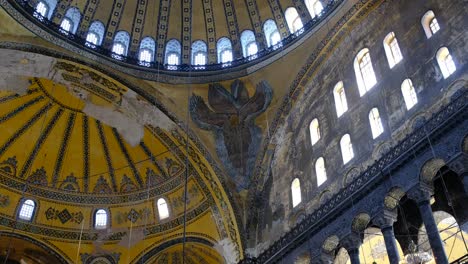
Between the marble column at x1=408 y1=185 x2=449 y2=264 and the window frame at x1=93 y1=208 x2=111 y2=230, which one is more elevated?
the window frame at x1=93 y1=208 x2=111 y2=230

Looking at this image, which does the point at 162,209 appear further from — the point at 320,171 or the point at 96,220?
the point at 320,171

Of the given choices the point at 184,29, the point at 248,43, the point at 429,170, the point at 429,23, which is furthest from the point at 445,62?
the point at 184,29

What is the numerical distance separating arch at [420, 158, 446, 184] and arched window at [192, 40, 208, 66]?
7.83 meters

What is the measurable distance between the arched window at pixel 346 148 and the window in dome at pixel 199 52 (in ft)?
17.6

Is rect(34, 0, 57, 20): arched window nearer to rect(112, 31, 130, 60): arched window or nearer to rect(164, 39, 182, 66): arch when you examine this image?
rect(112, 31, 130, 60): arched window

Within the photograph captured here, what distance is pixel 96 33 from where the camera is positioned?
1520 cm

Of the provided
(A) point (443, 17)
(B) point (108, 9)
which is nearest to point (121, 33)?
(B) point (108, 9)

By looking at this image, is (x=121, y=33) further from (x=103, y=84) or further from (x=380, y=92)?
(x=380, y=92)

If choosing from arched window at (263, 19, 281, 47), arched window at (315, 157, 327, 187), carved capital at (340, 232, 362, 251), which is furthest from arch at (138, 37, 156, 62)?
carved capital at (340, 232, 362, 251)

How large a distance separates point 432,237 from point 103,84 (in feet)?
30.0

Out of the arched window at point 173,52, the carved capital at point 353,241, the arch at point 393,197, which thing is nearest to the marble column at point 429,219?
the arch at point 393,197

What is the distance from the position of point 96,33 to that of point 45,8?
1.47 meters

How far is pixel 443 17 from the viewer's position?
408 inches

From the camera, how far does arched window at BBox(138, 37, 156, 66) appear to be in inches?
608
